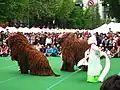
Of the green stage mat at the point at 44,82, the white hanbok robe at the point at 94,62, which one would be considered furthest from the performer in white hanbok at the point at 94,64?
the green stage mat at the point at 44,82

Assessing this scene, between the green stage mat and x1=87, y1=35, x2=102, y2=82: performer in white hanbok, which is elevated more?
x1=87, y1=35, x2=102, y2=82: performer in white hanbok

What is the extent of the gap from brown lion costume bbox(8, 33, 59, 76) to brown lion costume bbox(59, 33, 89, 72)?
128 centimetres

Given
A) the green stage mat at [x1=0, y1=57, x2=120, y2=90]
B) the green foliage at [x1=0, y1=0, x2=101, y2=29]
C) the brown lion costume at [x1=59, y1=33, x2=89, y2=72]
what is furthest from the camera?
the green foliage at [x1=0, y1=0, x2=101, y2=29]

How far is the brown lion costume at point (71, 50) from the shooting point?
16.8 meters

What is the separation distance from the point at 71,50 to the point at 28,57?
1.89 metres

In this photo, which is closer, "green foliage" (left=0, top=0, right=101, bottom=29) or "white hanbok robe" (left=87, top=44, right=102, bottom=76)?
"white hanbok robe" (left=87, top=44, right=102, bottom=76)

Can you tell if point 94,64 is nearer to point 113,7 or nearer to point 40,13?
point 113,7

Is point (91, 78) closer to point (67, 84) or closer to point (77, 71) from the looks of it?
point (67, 84)

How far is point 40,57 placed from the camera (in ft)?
50.8

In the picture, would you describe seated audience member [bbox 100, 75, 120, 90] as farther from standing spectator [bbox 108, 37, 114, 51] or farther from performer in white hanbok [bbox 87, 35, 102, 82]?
standing spectator [bbox 108, 37, 114, 51]

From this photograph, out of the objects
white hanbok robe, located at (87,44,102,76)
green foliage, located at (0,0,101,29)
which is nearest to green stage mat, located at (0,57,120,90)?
white hanbok robe, located at (87,44,102,76)

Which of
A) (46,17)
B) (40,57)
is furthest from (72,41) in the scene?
(46,17)

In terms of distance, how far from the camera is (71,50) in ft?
55.1

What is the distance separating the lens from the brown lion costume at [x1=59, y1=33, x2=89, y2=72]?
1681cm
